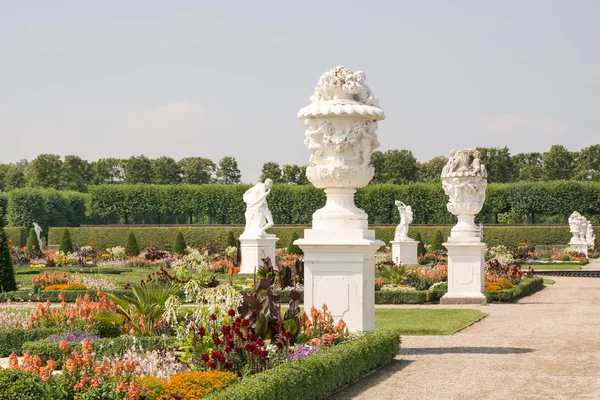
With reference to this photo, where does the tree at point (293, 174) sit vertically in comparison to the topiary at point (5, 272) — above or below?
above

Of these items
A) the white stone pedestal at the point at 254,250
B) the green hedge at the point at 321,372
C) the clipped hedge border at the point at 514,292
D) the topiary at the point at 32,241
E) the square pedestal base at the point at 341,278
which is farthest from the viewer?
the topiary at the point at 32,241

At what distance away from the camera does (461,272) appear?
54.3 ft

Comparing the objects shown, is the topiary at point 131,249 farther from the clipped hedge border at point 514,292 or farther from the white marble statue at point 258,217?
the clipped hedge border at point 514,292

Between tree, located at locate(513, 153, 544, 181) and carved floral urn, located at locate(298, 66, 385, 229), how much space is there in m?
59.4

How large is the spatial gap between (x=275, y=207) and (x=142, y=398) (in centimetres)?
4430

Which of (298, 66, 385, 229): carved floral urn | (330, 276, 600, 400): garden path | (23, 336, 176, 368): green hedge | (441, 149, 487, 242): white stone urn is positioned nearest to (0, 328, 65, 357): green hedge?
(23, 336, 176, 368): green hedge

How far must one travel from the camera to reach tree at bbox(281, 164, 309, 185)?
6069 centimetres

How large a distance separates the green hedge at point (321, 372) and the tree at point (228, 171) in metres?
59.4

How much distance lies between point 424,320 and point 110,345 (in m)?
5.74

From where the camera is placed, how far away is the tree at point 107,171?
69.6 m

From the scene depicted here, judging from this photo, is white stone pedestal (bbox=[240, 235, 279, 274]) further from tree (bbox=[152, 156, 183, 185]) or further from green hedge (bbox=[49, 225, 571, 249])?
tree (bbox=[152, 156, 183, 185])

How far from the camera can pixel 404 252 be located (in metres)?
28.5

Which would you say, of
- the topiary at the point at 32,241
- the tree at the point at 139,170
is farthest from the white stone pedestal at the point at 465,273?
the tree at the point at 139,170

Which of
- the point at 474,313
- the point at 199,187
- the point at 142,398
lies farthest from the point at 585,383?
the point at 199,187
